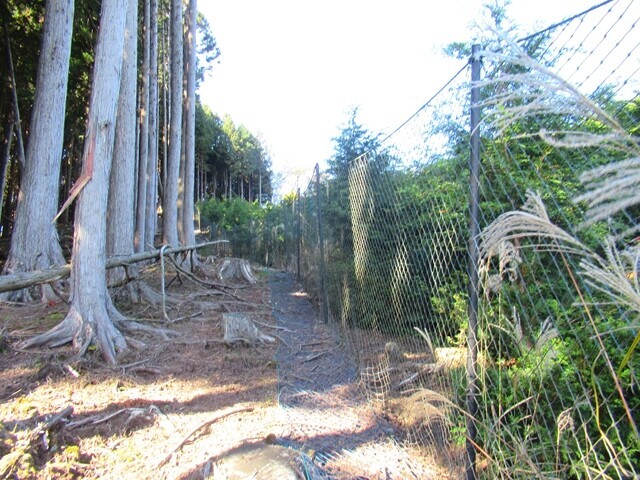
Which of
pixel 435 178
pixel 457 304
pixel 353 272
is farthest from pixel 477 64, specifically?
pixel 353 272

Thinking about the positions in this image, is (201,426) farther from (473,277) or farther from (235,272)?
(235,272)

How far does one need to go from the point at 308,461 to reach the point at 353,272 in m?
2.38

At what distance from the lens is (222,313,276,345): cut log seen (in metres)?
4.88

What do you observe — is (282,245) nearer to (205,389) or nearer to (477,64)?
(205,389)

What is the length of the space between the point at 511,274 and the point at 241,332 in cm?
399

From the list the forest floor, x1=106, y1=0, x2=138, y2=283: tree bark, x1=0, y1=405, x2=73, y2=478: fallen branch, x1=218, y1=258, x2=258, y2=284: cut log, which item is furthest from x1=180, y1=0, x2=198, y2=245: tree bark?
x1=0, y1=405, x2=73, y2=478: fallen branch

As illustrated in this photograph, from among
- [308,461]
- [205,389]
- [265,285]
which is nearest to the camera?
[308,461]

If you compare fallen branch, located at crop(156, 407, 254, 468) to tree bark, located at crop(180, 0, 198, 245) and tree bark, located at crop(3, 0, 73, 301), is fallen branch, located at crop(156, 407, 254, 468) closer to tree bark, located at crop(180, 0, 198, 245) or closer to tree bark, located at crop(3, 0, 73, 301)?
tree bark, located at crop(3, 0, 73, 301)

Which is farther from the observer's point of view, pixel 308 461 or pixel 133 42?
pixel 133 42

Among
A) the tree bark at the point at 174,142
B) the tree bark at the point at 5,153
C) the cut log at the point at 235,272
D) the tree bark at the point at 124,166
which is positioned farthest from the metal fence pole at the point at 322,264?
the tree bark at the point at 5,153

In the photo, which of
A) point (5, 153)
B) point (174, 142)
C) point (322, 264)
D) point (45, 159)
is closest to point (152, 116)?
point (174, 142)

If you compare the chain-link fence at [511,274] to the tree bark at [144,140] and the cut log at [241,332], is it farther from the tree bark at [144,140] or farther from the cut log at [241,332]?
the tree bark at [144,140]

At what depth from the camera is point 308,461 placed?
2.18 m

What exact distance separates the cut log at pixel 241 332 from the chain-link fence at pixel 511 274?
4.65 feet
